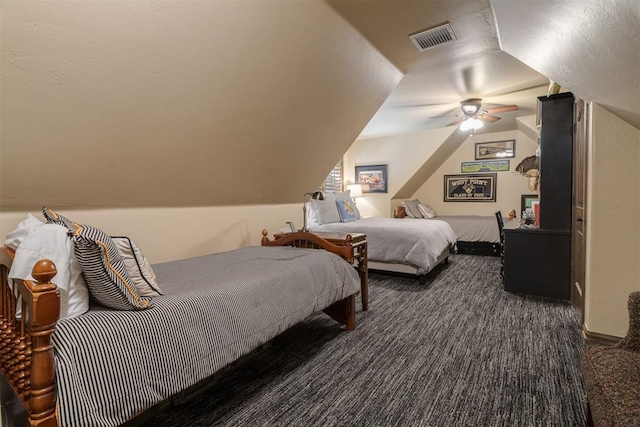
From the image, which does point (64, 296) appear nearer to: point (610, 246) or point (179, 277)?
point (179, 277)

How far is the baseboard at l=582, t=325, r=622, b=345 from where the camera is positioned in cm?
211

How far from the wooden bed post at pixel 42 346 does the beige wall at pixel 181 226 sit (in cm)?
110

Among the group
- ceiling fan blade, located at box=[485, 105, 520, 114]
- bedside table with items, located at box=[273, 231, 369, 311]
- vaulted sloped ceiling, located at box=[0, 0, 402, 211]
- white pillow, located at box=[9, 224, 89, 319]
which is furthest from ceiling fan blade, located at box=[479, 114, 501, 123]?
white pillow, located at box=[9, 224, 89, 319]

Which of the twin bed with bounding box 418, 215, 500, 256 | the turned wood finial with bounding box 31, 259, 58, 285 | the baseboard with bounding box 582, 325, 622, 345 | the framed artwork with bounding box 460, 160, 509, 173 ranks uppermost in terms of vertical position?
the framed artwork with bounding box 460, 160, 509, 173

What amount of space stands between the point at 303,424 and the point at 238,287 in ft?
2.40

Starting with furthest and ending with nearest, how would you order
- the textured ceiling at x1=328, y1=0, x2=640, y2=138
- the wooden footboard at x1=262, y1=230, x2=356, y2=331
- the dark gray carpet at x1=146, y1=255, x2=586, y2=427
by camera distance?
1. the wooden footboard at x1=262, y1=230, x2=356, y2=331
2. the dark gray carpet at x1=146, y1=255, x2=586, y2=427
3. the textured ceiling at x1=328, y1=0, x2=640, y2=138

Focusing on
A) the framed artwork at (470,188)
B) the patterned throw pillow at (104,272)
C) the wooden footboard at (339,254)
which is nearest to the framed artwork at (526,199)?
the framed artwork at (470,188)

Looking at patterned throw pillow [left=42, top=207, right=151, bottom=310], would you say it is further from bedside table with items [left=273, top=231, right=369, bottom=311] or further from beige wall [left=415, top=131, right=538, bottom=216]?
beige wall [left=415, top=131, right=538, bottom=216]

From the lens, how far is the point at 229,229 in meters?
2.94

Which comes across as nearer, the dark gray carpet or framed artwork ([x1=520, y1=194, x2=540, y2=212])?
the dark gray carpet

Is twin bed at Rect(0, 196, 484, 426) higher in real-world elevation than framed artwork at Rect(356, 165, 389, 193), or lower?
lower

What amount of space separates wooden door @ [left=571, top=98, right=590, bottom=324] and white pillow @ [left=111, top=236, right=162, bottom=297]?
9.64 ft

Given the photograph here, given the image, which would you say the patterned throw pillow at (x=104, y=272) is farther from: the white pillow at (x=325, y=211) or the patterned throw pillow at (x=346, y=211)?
the patterned throw pillow at (x=346, y=211)

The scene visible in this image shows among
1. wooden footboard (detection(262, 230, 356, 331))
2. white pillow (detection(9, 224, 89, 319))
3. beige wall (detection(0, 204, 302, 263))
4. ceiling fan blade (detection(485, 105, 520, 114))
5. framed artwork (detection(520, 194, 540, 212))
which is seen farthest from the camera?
framed artwork (detection(520, 194, 540, 212))
